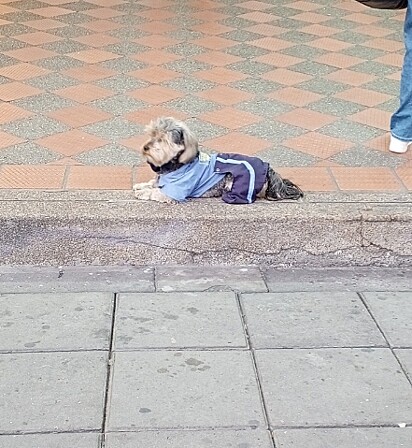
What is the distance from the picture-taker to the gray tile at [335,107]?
17.9 feet

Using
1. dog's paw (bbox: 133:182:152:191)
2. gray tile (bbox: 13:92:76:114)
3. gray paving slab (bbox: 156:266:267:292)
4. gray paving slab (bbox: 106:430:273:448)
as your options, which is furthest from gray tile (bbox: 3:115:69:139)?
gray paving slab (bbox: 106:430:273:448)

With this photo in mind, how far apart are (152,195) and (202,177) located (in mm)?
260

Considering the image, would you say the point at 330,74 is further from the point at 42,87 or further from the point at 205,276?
the point at 205,276

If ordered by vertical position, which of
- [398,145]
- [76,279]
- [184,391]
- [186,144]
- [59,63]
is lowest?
[76,279]

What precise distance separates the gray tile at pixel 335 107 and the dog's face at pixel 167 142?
1.75 metres

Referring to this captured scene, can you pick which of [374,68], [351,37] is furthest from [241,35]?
[374,68]

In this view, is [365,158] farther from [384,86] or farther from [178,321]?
[178,321]

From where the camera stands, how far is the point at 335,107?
5.55m

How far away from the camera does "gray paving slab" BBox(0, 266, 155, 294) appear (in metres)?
3.87

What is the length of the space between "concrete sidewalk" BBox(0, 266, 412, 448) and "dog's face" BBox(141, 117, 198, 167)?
0.56 m

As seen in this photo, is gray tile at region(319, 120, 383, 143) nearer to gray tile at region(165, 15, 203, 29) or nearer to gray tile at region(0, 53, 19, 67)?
gray tile at region(0, 53, 19, 67)

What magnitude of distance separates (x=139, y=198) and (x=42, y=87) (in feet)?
6.57

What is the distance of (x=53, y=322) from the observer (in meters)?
3.55

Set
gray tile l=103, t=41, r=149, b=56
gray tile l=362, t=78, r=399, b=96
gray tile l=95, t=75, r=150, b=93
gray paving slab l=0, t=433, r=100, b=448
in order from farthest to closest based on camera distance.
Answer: gray tile l=103, t=41, r=149, b=56
gray tile l=362, t=78, r=399, b=96
gray tile l=95, t=75, r=150, b=93
gray paving slab l=0, t=433, r=100, b=448
